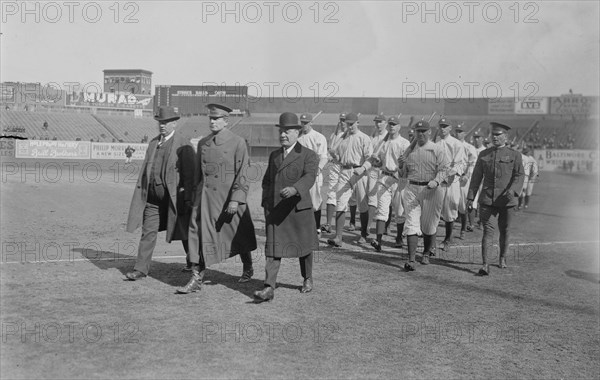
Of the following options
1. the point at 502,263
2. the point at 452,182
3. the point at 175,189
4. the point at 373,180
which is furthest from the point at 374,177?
the point at 175,189

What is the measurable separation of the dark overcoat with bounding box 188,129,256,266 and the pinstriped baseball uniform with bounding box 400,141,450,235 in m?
2.88

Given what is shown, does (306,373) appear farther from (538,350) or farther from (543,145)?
(543,145)

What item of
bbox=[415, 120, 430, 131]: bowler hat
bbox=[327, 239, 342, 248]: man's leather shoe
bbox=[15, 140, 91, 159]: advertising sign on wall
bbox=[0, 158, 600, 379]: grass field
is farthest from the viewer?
bbox=[15, 140, 91, 159]: advertising sign on wall

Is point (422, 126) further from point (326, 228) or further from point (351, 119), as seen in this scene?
point (326, 228)

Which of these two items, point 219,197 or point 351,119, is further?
point 351,119

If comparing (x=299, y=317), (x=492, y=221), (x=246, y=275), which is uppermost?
(x=492, y=221)

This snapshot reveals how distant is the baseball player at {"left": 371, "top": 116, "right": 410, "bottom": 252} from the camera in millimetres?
11156

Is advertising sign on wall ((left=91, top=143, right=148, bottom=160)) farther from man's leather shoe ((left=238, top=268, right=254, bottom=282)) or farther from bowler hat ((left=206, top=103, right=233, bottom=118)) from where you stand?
bowler hat ((left=206, top=103, right=233, bottom=118))

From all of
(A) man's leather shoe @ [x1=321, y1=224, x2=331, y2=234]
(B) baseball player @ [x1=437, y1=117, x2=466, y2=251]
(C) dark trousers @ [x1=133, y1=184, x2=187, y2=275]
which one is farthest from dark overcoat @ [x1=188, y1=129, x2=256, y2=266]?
(B) baseball player @ [x1=437, y1=117, x2=466, y2=251]

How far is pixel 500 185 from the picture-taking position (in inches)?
373

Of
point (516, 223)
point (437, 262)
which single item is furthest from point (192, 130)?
point (437, 262)

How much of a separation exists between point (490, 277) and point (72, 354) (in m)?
5.83

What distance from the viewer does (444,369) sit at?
5.20m

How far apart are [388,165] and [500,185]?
230 centimetres
